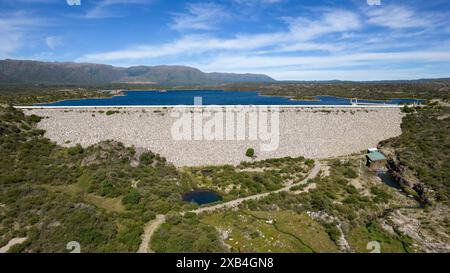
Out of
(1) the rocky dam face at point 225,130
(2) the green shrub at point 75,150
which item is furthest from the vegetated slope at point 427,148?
(2) the green shrub at point 75,150

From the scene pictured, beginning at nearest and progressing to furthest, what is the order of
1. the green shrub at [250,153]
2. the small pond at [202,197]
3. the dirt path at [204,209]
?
the dirt path at [204,209] < the small pond at [202,197] < the green shrub at [250,153]

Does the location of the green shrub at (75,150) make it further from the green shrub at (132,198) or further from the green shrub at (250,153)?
the green shrub at (250,153)

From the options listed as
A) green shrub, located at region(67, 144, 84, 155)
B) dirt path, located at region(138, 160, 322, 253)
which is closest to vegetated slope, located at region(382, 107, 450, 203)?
dirt path, located at region(138, 160, 322, 253)

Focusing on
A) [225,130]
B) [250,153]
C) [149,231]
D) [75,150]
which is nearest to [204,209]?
[149,231]

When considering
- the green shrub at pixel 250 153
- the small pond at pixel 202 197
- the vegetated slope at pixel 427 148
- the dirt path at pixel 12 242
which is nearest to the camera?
the dirt path at pixel 12 242

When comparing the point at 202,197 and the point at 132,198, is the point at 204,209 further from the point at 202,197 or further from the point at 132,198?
the point at 132,198

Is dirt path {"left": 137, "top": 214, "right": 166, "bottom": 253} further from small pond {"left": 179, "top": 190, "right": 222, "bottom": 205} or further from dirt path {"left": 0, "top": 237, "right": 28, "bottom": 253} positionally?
dirt path {"left": 0, "top": 237, "right": 28, "bottom": 253}
